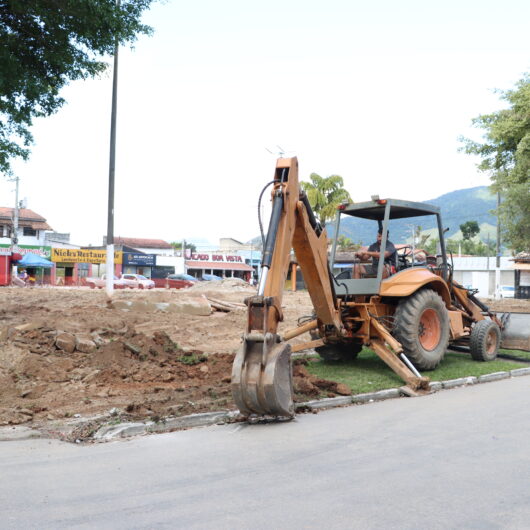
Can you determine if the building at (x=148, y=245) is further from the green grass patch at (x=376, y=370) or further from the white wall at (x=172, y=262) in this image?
the green grass patch at (x=376, y=370)

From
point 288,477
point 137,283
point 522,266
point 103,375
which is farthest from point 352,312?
point 522,266

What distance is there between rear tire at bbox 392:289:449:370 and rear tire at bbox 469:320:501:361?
1421mm

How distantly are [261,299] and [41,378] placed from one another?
4.27 meters

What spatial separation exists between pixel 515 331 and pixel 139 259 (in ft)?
185

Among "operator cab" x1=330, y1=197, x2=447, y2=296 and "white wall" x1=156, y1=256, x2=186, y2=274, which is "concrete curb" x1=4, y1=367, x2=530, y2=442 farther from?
"white wall" x1=156, y1=256, x2=186, y2=274

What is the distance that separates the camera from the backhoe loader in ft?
22.5

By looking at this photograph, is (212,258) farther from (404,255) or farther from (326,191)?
(404,255)

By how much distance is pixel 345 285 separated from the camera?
1036 cm

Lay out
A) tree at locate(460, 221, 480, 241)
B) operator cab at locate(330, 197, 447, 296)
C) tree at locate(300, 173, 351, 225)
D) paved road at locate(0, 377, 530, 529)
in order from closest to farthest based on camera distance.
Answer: paved road at locate(0, 377, 530, 529) < operator cab at locate(330, 197, 447, 296) < tree at locate(300, 173, 351, 225) < tree at locate(460, 221, 480, 241)

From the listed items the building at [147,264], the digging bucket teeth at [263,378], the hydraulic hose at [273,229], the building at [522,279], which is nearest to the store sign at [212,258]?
the building at [147,264]

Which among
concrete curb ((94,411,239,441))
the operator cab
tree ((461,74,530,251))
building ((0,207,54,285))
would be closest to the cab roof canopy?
the operator cab

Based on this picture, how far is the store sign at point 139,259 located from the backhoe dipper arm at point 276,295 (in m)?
58.3

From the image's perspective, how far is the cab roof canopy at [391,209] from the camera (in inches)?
412

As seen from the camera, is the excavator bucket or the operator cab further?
the excavator bucket
